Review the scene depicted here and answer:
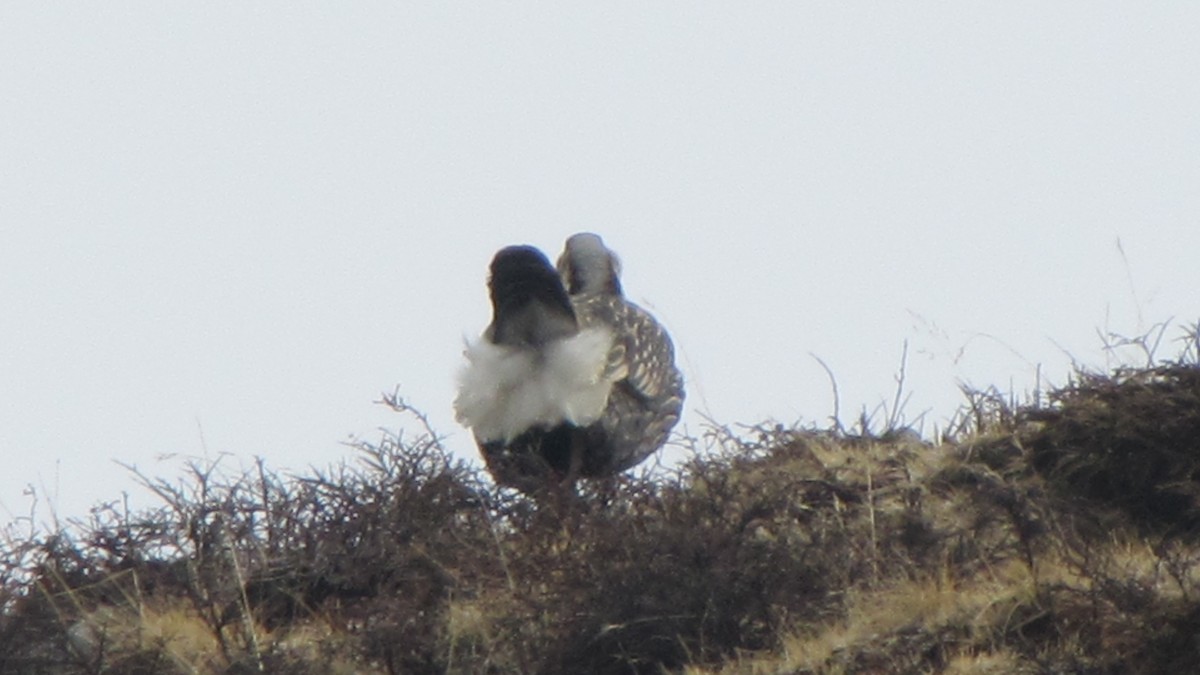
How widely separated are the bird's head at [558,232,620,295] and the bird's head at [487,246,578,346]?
6.68 ft

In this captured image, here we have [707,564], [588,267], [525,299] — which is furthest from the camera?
[588,267]

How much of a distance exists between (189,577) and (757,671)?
2383 millimetres

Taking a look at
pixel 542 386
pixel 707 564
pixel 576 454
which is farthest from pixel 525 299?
pixel 707 564

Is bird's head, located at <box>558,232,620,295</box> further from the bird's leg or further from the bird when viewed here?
the bird's leg

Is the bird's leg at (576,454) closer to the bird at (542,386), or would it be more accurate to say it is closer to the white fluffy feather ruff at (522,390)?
the bird at (542,386)

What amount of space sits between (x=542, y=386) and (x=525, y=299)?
0.44m

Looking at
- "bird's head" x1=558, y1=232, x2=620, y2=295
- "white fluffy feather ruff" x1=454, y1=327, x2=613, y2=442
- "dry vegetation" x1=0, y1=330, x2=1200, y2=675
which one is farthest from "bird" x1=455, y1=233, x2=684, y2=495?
"bird's head" x1=558, y1=232, x2=620, y2=295

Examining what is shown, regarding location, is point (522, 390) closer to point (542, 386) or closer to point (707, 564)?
point (542, 386)

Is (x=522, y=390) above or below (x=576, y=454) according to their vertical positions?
above

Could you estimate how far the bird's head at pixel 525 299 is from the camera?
33.8 feet

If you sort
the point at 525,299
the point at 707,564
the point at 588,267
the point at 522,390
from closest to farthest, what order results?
the point at 707,564 → the point at 522,390 → the point at 525,299 → the point at 588,267

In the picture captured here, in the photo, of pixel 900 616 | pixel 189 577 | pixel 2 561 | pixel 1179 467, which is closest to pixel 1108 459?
pixel 1179 467

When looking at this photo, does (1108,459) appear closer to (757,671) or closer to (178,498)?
(757,671)

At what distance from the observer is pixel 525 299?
33.9 ft
